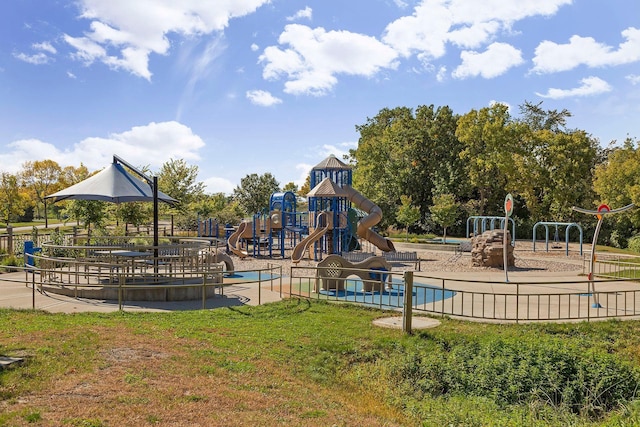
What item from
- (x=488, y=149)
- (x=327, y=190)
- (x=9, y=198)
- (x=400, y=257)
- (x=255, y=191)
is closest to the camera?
(x=400, y=257)

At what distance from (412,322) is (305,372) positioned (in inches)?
173

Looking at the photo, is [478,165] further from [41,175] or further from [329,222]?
[41,175]

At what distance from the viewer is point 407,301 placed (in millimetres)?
11102

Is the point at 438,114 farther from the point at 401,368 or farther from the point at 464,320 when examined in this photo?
the point at 401,368

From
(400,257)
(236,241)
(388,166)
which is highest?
(388,166)

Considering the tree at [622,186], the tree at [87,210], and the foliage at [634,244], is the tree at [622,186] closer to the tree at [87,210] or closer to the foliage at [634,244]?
→ the foliage at [634,244]

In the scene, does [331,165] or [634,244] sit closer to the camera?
[331,165]

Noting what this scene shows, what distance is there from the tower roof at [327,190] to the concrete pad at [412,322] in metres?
16.7

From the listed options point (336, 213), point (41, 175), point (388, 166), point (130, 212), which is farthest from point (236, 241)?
point (41, 175)

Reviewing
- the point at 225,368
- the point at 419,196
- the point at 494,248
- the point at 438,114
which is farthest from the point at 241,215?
the point at 225,368

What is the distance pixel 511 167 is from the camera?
47.5 meters

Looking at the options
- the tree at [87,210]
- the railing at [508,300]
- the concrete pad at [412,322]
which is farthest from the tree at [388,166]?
the concrete pad at [412,322]

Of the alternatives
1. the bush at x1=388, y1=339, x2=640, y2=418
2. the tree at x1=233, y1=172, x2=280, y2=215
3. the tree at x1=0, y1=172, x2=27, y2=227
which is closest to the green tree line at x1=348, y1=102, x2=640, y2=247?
the tree at x1=233, y1=172, x2=280, y2=215

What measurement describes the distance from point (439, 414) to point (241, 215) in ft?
188
